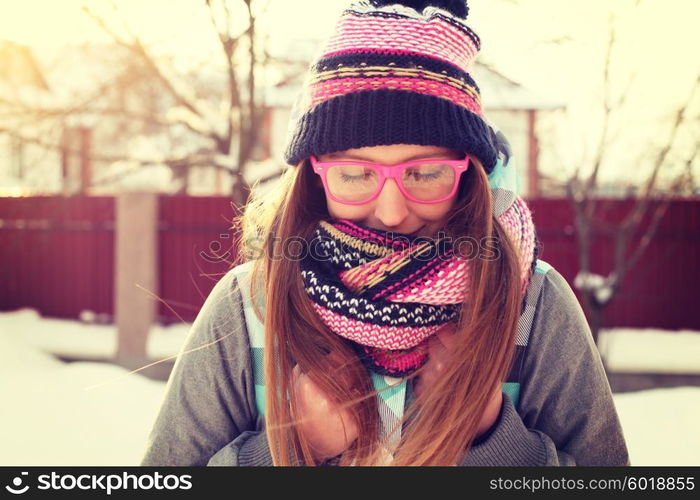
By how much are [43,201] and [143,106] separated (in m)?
2.01

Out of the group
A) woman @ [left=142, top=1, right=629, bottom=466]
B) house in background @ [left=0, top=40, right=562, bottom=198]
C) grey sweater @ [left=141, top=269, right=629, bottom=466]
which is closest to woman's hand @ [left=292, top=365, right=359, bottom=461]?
woman @ [left=142, top=1, right=629, bottom=466]

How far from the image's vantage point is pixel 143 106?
7.29m

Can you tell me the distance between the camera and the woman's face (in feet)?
3.97

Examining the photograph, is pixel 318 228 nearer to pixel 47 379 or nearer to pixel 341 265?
pixel 341 265

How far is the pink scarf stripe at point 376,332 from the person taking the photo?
1.19 meters

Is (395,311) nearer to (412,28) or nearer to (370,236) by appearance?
(370,236)

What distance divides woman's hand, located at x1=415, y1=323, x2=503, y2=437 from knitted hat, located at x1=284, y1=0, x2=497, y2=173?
0.43 metres

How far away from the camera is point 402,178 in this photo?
1211mm

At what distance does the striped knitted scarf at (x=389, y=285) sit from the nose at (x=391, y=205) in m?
0.04

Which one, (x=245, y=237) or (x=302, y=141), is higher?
(x=302, y=141)

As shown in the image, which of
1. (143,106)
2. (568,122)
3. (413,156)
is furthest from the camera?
(143,106)

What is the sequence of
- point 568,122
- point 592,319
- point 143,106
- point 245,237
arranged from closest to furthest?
point 245,237 < point 568,122 < point 592,319 < point 143,106

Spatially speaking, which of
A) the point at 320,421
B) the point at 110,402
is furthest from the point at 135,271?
the point at 320,421

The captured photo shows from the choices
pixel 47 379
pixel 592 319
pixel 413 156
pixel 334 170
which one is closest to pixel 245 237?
pixel 334 170
